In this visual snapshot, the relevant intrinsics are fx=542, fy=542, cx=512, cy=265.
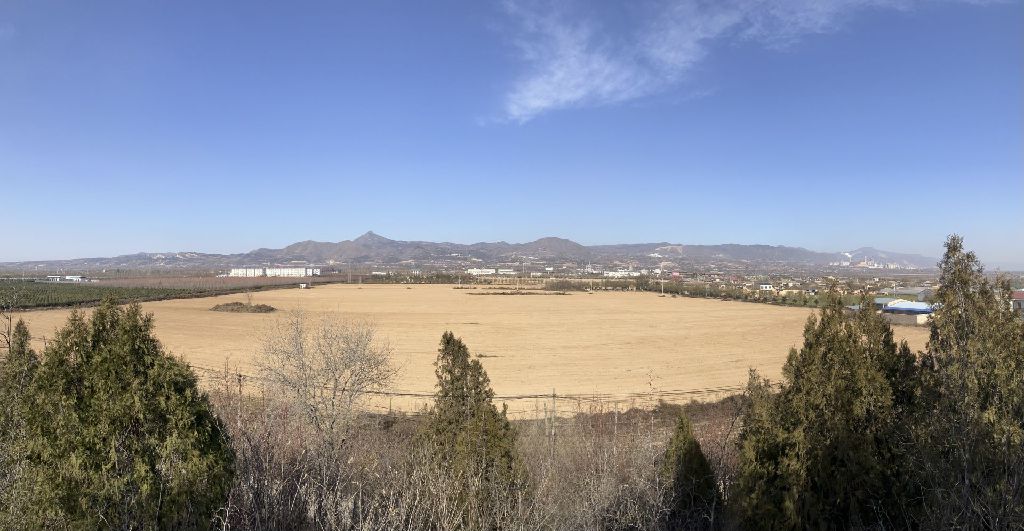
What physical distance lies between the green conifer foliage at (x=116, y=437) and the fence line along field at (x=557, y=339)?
13.6m

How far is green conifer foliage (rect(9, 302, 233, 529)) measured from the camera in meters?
5.21

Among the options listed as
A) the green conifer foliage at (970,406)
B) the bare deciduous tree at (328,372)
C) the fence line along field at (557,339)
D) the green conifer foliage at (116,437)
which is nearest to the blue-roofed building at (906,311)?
the fence line along field at (557,339)

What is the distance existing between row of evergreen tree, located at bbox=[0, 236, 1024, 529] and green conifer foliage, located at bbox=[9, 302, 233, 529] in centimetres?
2

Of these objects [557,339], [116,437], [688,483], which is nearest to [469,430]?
[116,437]

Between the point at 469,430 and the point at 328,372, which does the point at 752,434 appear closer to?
the point at 469,430

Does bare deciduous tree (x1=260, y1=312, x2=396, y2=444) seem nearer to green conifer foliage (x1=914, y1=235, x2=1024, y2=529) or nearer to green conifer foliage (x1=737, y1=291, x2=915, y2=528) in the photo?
green conifer foliage (x1=737, y1=291, x2=915, y2=528)

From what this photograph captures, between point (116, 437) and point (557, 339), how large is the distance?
65.7 metres

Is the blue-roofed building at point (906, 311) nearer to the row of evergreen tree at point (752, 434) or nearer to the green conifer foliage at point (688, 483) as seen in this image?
the green conifer foliage at point (688, 483)

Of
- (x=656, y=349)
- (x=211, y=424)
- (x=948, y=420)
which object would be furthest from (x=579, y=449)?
(x=656, y=349)

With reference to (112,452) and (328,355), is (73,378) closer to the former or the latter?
(112,452)

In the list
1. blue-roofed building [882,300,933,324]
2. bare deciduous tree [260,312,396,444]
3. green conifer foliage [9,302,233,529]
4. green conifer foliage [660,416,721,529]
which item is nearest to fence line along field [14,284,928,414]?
blue-roofed building [882,300,933,324]

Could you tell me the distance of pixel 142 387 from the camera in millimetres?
5477

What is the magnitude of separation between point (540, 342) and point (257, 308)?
5714 cm

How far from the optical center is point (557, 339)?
229ft
